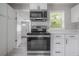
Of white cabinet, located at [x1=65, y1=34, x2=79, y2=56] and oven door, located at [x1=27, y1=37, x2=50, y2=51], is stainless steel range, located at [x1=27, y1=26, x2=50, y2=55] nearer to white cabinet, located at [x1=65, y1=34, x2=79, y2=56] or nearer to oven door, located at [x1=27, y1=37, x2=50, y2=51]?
oven door, located at [x1=27, y1=37, x2=50, y2=51]

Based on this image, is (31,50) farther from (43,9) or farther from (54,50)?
(43,9)

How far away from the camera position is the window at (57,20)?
2920 millimetres

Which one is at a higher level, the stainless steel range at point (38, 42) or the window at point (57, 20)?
the window at point (57, 20)

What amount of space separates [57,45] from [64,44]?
16cm

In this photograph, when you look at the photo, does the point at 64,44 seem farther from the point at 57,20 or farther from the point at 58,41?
the point at 57,20

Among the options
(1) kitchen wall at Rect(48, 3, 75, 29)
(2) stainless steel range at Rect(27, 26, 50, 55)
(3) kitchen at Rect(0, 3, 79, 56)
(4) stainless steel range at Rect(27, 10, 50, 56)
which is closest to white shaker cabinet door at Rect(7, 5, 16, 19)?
(3) kitchen at Rect(0, 3, 79, 56)

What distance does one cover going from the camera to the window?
9.58 feet

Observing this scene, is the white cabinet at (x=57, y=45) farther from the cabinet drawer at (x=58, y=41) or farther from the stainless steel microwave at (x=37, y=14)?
the stainless steel microwave at (x=37, y=14)

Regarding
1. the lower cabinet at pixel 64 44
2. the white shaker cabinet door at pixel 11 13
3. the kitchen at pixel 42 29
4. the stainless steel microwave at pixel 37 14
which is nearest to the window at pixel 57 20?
the kitchen at pixel 42 29

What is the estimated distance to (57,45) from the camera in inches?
108

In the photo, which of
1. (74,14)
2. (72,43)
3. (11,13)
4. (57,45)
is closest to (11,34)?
(11,13)

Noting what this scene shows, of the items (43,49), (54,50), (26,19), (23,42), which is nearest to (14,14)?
(26,19)

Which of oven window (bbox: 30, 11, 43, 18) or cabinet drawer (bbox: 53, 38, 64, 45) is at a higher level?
oven window (bbox: 30, 11, 43, 18)

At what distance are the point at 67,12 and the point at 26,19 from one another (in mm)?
995
